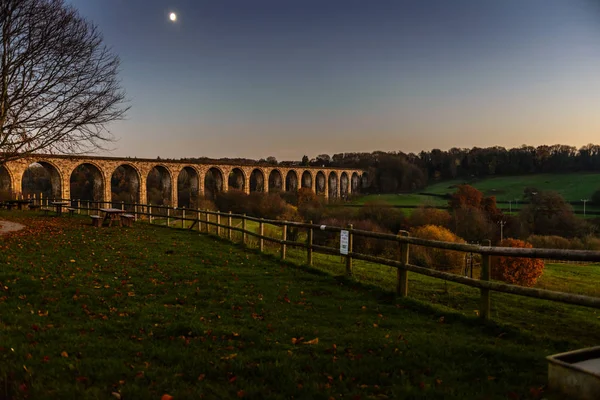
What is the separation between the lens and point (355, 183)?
101438mm

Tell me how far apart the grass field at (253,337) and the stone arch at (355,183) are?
9006 centimetres

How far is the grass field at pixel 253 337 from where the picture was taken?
3.34m

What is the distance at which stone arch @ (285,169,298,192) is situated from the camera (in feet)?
247

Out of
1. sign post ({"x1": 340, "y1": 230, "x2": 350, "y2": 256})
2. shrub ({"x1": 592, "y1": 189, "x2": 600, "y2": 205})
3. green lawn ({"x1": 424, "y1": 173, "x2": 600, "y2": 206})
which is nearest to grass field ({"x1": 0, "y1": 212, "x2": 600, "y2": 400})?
sign post ({"x1": 340, "y1": 230, "x2": 350, "y2": 256})

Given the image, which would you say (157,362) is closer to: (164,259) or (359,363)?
(359,363)

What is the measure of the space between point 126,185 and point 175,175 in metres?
16.3

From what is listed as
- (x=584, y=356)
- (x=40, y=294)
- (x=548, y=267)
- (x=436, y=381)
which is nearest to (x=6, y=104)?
(x=40, y=294)

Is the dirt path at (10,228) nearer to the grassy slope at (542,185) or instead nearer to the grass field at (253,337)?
the grass field at (253,337)

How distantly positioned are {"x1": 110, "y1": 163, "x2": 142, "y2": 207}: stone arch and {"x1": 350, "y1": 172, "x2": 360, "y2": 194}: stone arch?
51367 millimetres

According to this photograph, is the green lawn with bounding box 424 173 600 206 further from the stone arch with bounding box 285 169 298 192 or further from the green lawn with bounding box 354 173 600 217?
the stone arch with bounding box 285 169 298 192

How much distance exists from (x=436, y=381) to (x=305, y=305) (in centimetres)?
303

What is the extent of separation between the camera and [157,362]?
12.7 ft

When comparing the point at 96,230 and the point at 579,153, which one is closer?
the point at 96,230

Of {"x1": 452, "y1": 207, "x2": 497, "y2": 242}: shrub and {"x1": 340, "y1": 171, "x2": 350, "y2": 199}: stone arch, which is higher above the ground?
{"x1": 340, "y1": 171, "x2": 350, "y2": 199}: stone arch
